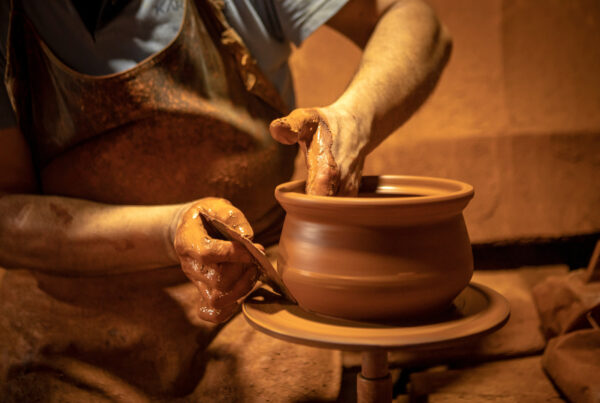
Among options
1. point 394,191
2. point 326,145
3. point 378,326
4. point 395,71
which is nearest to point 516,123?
point 395,71

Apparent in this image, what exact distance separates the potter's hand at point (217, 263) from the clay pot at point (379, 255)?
0.12m

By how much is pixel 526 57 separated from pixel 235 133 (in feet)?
3.55

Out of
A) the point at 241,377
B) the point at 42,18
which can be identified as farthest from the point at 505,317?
the point at 42,18

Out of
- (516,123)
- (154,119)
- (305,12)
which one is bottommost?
(516,123)

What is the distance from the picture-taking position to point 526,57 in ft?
6.14

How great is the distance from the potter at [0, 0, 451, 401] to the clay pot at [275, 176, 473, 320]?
360 mm

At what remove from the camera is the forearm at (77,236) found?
122 centimetres

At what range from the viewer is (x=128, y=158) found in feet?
4.09

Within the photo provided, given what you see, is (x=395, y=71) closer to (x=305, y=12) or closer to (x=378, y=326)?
(x=305, y=12)

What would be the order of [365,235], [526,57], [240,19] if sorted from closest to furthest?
[365,235]
[240,19]
[526,57]

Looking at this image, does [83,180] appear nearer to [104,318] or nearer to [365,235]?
[104,318]

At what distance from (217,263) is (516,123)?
1.23 meters

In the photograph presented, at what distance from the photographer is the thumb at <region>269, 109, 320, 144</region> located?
90 centimetres

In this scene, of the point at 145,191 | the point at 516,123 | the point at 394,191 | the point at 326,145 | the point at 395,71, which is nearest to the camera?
the point at 326,145
